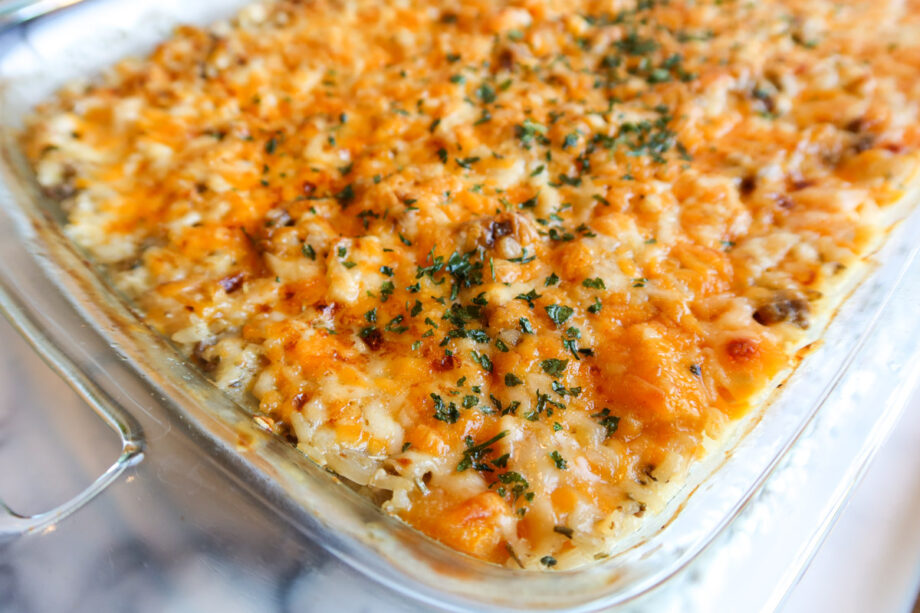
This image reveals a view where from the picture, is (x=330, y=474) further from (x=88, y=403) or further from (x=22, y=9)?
(x=22, y=9)

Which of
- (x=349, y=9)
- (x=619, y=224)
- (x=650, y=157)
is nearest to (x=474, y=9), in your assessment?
(x=349, y=9)

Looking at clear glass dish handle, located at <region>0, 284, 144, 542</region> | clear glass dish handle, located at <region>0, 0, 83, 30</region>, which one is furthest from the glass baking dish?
clear glass dish handle, located at <region>0, 0, 83, 30</region>

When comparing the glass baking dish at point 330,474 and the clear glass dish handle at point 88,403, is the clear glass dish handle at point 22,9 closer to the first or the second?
the glass baking dish at point 330,474

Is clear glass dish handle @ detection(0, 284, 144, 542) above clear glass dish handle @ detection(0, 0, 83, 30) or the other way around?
the other way around

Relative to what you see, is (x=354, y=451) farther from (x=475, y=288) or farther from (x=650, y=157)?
(x=650, y=157)

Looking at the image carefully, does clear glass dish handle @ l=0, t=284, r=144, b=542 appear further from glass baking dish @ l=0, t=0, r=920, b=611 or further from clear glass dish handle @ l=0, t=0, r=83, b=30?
clear glass dish handle @ l=0, t=0, r=83, b=30

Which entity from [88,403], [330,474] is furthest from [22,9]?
[330,474]

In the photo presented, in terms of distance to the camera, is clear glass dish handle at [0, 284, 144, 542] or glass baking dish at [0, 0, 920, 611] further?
clear glass dish handle at [0, 284, 144, 542]
